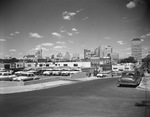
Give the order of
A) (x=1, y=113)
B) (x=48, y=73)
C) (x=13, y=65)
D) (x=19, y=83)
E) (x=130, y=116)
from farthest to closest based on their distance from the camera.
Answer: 1. (x=13, y=65)
2. (x=48, y=73)
3. (x=19, y=83)
4. (x=1, y=113)
5. (x=130, y=116)

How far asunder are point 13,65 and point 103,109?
96.3 metres

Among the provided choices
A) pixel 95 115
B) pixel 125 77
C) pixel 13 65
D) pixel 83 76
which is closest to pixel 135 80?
pixel 125 77

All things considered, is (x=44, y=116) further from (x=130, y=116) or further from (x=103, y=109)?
(x=130, y=116)

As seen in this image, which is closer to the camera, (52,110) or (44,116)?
(44,116)

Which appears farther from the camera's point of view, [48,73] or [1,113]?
[48,73]

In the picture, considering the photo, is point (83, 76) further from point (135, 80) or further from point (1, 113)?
point (1, 113)

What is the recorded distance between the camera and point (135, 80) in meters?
16.1

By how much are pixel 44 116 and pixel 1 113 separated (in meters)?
2.30

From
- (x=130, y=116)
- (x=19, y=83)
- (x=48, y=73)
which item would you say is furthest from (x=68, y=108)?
(x=48, y=73)

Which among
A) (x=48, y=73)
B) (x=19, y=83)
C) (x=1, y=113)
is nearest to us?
(x=1, y=113)

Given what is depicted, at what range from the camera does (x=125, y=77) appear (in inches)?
641

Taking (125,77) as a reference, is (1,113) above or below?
below

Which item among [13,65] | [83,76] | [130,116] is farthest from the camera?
[13,65]

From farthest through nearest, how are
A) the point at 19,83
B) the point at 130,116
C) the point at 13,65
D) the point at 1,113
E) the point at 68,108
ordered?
the point at 13,65 < the point at 19,83 < the point at 68,108 < the point at 1,113 < the point at 130,116
